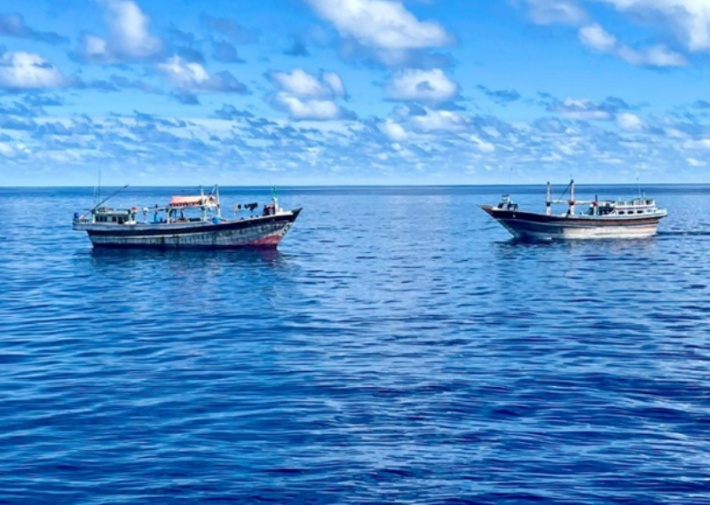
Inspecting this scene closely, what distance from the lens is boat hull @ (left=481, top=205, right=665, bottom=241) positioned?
312 feet

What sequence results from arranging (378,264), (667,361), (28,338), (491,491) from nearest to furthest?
(491,491)
(667,361)
(28,338)
(378,264)

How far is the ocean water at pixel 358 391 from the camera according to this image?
20.3m

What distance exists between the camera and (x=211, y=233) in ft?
280

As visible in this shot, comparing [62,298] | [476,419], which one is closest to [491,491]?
[476,419]

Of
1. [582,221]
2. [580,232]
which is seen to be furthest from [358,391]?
[580,232]

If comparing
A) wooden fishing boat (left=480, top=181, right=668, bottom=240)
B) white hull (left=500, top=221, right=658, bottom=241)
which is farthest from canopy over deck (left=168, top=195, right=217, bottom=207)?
white hull (left=500, top=221, right=658, bottom=241)

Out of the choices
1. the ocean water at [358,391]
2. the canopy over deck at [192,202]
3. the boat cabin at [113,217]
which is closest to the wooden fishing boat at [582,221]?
the canopy over deck at [192,202]

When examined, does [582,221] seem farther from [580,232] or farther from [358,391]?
[358,391]

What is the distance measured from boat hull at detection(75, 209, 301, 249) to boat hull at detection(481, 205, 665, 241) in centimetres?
2310

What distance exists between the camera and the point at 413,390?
2875 cm

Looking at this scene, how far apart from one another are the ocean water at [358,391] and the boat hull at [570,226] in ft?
106

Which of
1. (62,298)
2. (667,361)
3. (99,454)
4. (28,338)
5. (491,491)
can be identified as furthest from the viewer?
(62,298)

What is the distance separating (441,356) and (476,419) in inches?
366

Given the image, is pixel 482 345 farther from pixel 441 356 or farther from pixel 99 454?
pixel 99 454
